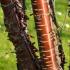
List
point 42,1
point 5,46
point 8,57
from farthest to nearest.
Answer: point 5,46, point 8,57, point 42,1

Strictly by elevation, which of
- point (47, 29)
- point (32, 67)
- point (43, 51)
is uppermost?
point (47, 29)

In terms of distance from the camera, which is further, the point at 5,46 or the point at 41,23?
the point at 5,46

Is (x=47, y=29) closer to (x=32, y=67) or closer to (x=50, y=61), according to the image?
(x=50, y=61)

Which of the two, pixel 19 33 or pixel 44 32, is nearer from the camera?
pixel 44 32

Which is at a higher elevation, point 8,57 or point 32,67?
point 32,67

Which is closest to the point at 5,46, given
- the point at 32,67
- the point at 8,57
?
the point at 8,57

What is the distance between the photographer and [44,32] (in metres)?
4.38

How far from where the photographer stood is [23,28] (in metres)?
4.82

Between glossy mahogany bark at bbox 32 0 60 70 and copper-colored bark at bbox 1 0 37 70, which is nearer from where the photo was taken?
glossy mahogany bark at bbox 32 0 60 70

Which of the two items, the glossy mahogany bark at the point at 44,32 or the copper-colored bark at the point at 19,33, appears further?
the copper-colored bark at the point at 19,33

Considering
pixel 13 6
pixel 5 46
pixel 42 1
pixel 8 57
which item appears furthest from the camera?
pixel 5 46

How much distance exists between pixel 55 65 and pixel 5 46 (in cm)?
1012

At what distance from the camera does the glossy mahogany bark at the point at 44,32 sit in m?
4.36

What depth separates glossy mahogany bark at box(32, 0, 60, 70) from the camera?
14.3ft
